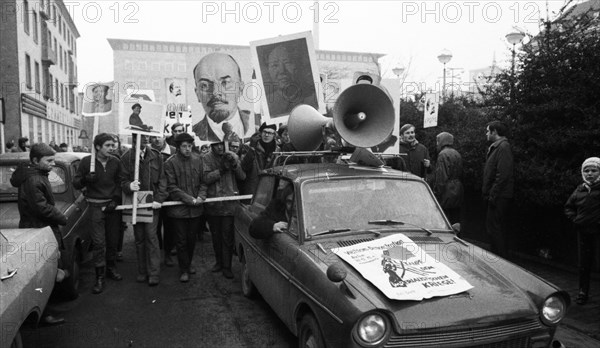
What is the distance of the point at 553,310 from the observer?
3291mm

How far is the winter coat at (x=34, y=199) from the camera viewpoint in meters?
5.02

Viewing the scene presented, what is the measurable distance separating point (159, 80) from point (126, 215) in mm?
36605

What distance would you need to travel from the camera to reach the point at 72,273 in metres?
5.75

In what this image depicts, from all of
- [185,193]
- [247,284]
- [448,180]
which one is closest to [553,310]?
[247,284]

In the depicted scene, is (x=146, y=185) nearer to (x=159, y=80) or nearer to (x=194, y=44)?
(x=159, y=80)

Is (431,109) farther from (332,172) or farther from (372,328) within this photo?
(372,328)

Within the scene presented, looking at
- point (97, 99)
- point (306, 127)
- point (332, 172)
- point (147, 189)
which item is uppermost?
point (97, 99)

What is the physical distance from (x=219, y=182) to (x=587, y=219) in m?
4.54

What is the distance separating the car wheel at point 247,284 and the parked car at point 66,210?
1.98 meters

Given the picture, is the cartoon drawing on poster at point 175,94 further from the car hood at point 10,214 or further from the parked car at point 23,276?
the parked car at point 23,276

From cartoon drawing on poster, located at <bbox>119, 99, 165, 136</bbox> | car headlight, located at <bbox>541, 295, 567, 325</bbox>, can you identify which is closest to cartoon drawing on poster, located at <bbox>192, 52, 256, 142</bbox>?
cartoon drawing on poster, located at <bbox>119, 99, 165, 136</bbox>

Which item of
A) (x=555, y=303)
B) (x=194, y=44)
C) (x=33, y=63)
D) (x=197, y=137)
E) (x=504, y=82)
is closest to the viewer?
(x=555, y=303)

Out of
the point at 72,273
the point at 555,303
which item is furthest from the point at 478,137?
the point at 72,273

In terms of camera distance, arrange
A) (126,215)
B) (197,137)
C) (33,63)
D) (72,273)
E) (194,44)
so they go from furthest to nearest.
→ (194,44) < (33,63) < (197,137) < (126,215) < (72,273)
